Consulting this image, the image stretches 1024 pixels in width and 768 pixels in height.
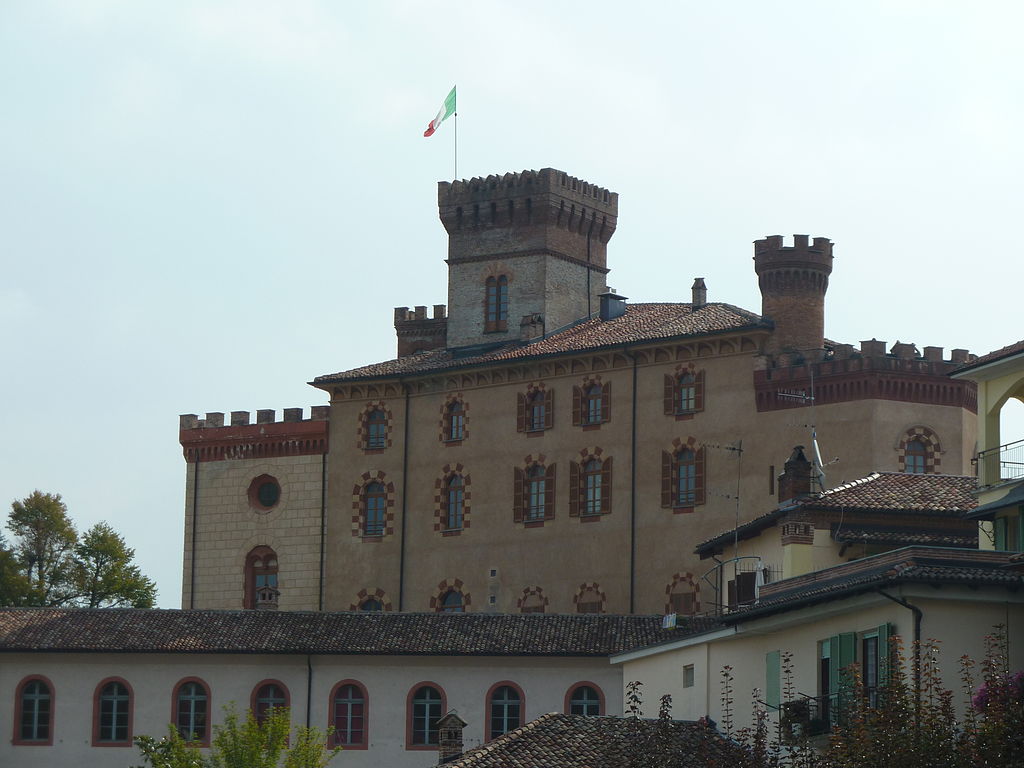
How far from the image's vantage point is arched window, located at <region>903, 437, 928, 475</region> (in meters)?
70.6

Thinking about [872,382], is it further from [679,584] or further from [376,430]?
[376,430]

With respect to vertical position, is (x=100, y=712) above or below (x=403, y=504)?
below

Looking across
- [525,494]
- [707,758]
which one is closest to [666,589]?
[525,494]

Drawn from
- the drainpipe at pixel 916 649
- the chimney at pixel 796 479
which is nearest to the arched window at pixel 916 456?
the chimney at pixel 796 479

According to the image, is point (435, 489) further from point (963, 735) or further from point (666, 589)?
point (963, 735)

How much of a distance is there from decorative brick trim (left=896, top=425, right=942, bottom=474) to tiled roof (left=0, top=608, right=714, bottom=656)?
33.8 ft

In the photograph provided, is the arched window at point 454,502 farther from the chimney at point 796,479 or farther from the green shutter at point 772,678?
the green shutter at point 772,678

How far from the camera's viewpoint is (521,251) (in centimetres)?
8462

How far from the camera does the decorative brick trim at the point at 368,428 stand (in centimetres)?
8262

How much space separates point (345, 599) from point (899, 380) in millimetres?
21319

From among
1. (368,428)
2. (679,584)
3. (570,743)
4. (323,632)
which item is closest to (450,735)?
(570,743)

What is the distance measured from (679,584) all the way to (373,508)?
43.9 ft

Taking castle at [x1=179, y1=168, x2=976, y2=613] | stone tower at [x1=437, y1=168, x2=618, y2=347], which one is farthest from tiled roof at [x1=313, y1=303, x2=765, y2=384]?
stone tower at [x1=437, y1=168, x2=618, y2=347]

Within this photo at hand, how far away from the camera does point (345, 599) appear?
81375 millimetres
